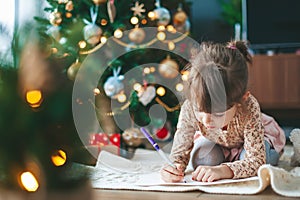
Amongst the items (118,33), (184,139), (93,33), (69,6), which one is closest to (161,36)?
(118,33)

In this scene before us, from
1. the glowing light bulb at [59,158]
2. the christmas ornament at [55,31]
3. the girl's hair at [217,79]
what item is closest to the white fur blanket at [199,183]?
the girl's hair at [217,79]

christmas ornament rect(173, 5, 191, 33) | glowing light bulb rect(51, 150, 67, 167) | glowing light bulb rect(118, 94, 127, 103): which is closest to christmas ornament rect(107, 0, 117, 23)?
glowing light bulb rect(118, 94, 127, 103)

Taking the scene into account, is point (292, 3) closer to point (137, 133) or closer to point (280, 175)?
point (137, 133)

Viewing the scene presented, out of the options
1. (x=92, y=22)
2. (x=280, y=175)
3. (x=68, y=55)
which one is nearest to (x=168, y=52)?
(x=92, y=22)

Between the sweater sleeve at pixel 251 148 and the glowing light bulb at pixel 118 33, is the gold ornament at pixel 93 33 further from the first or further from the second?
the sweater sleeve at pixel 251 148

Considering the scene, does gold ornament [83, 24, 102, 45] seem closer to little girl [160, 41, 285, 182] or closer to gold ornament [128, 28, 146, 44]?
gold ornament [128, 28, 146, 44]

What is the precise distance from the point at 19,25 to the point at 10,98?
0.32ft

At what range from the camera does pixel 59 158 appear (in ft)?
1.88

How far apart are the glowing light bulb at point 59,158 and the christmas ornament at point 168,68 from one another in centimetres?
176

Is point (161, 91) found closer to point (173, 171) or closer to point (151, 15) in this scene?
point (151, 15)

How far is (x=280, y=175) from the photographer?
4.22 ft

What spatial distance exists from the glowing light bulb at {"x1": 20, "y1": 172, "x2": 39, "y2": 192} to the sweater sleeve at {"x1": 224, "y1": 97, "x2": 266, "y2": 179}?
0.86 metres

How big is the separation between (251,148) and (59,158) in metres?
0.88

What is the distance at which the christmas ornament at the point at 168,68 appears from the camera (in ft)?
7.63
